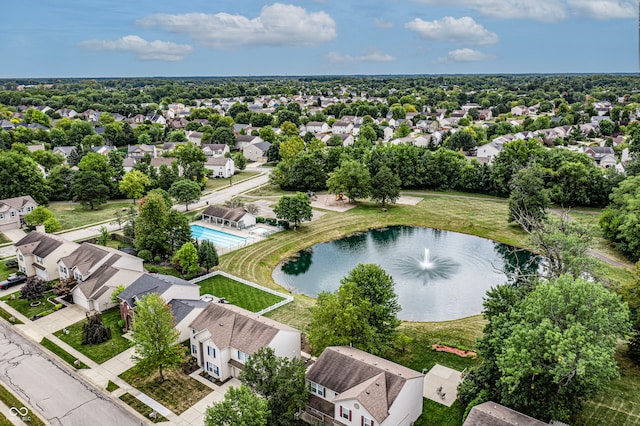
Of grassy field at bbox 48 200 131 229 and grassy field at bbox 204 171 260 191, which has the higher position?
grassy field at bbox 204 171 260 191

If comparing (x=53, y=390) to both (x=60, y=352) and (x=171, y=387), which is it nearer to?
(x=60, y=352)

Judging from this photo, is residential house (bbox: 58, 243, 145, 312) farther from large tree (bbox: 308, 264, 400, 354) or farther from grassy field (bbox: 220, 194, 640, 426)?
large tree (bbox: 308, 264, 400, 354)

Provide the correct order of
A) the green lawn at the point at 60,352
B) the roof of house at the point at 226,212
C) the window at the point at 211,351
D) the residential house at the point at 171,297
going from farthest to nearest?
the roof of house at the point at 226,212 < the residential house at the point at 171,297 < the green lawn at the point at 60,352 < the window at the point at 211,351

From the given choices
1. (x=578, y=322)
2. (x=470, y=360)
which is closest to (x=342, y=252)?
(x=470, y=360)

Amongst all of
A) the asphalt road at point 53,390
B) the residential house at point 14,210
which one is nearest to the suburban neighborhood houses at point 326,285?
the residential house at point 14,210

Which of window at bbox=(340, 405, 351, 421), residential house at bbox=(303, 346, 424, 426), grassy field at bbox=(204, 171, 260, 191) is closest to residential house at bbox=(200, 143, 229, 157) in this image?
grassy field at bbox=(204, 171, 260, 191)

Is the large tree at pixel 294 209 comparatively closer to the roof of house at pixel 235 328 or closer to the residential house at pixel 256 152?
the roof of house at pixel 235 328

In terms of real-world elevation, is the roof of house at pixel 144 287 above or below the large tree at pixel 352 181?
below
